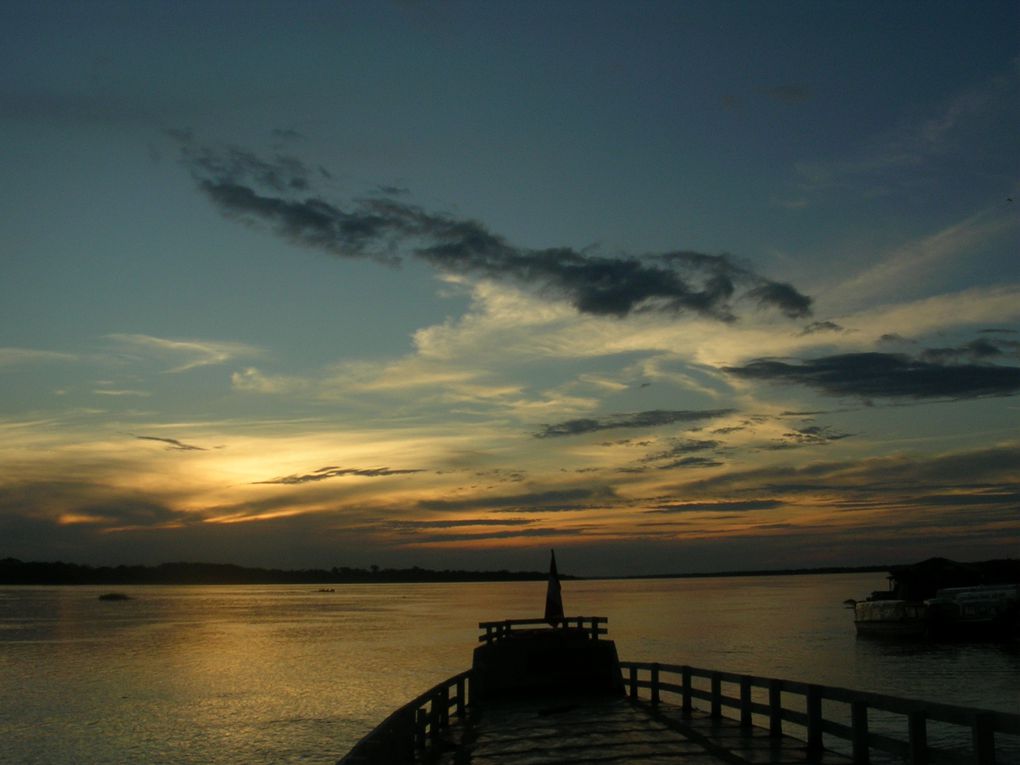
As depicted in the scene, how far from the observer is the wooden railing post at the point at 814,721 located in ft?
48.1

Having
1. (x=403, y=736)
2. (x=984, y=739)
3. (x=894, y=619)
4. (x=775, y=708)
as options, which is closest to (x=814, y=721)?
(x=775, y=708)

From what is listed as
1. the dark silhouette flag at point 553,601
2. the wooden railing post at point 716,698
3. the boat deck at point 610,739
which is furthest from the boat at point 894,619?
the wooden railing post at point 716,698

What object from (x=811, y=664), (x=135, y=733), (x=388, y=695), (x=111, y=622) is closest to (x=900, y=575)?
(x=811, y=664)

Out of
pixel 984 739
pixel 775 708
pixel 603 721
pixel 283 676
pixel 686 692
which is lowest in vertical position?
pixel 283 676

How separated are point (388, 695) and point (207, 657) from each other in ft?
102

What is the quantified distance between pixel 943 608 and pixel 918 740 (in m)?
67.9

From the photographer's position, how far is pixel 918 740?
38.3ft

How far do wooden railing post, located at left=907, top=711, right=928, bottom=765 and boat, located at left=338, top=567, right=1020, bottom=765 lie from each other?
12 mm

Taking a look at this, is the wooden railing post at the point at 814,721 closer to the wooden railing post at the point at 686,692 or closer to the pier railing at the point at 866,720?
the pier railing at the point at 866,720

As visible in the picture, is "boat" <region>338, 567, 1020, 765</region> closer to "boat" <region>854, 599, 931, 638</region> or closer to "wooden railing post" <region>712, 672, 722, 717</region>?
"wooden railing post" <region>712, 672, 722, 717</region>

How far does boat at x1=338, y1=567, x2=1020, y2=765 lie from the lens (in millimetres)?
11750

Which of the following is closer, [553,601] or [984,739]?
[984,739]

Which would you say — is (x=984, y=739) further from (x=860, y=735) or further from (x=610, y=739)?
(x=610, y=739)

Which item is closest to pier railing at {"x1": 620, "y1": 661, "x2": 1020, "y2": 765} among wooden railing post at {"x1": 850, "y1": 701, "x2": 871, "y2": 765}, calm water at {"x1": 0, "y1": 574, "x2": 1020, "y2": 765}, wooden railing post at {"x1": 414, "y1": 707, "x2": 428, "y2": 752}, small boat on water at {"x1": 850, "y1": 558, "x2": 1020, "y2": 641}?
wooden railing post at {"x1": 850, "y1": 701, "x2": 871, "y2": 765}
